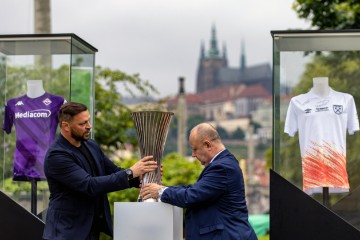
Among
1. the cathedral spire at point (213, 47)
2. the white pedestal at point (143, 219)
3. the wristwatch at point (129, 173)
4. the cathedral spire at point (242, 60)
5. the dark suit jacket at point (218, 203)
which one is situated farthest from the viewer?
the cathedral spire at point (213, 47)

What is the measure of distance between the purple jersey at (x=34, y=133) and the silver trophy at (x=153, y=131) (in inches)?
75.1

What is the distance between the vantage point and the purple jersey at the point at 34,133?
344 inches

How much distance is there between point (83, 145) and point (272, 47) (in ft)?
8.30

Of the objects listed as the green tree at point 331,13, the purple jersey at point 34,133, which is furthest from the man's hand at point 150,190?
the green tree at point 331,13

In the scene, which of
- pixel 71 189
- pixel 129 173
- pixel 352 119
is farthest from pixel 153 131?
pixel 352 119

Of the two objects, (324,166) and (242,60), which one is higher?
(242,60)

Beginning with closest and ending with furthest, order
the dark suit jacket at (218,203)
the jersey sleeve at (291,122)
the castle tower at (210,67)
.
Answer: the dark suit jacket at (218,203) < the jersey sleeve at (291,122) < the castle tower at (210,67)

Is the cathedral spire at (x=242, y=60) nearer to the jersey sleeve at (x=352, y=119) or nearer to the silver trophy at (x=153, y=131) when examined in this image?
the jersey sleeve at (x=352, y=119)

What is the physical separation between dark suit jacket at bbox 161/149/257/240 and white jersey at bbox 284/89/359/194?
7.12ft

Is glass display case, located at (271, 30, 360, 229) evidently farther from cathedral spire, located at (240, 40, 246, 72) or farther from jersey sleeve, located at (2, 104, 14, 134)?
cathedral spire, located at (240, 40, 246, 72)

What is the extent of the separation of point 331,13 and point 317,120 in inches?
300

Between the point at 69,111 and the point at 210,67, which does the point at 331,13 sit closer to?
the point at 69,111

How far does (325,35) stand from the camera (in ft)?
28.4

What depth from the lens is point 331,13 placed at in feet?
52.1
